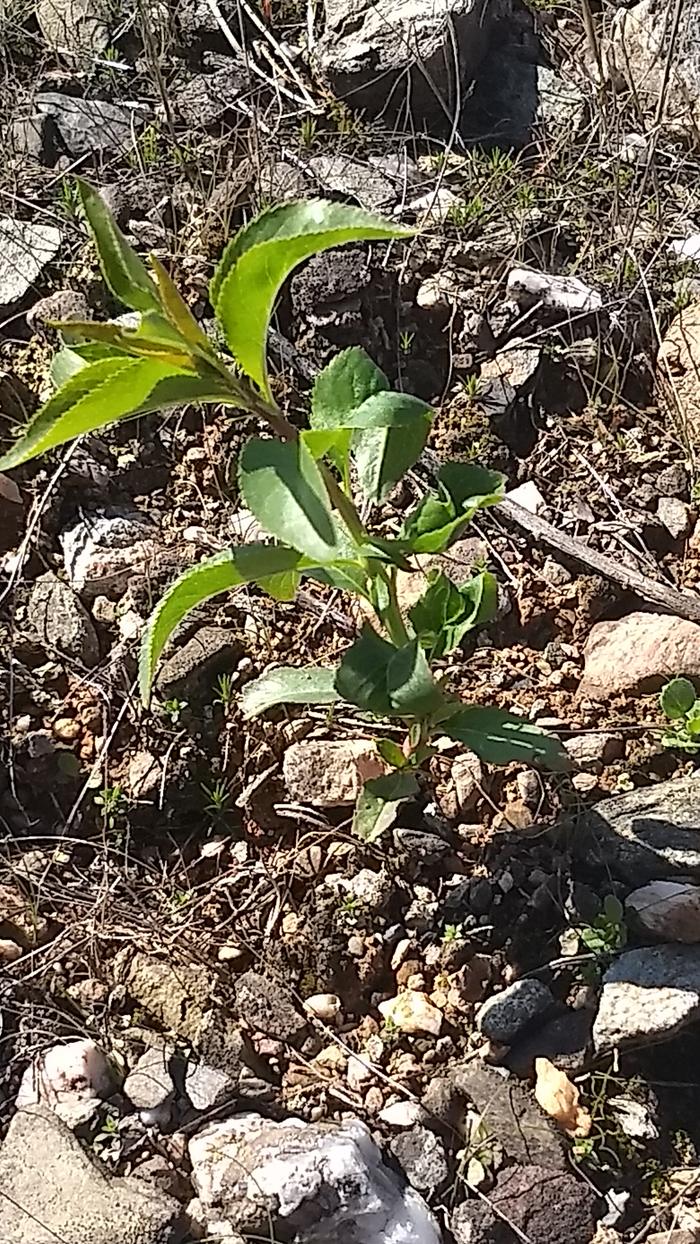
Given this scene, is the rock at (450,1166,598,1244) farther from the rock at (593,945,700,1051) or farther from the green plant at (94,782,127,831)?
the green plant at (94,782,127,831)

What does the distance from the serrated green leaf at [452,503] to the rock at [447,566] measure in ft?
1.59

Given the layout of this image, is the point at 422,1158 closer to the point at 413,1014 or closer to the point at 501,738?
the point at 413,1014

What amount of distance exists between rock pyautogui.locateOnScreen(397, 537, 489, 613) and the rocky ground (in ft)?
0.24

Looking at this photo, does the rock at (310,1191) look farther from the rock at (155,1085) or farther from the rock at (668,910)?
the rock at (668,910)

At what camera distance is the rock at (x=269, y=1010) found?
166cm

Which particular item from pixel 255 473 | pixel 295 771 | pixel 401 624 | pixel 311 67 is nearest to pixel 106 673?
pixel 295 771

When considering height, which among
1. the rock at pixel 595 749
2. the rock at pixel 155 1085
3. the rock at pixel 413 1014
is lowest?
the rock at pixel 413 1014

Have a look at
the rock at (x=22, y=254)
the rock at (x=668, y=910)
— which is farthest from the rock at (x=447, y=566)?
the rock at (x=22, y=254)

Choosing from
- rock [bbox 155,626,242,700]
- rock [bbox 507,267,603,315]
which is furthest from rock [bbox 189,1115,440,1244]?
rock [bbox 507,267,603,315]

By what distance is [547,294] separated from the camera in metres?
2.40

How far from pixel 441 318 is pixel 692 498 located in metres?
0.62

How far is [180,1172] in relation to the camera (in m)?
1.53

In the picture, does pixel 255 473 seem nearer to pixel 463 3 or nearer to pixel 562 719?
pixel 562 719

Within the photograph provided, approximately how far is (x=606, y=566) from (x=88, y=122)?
5.06 ft
